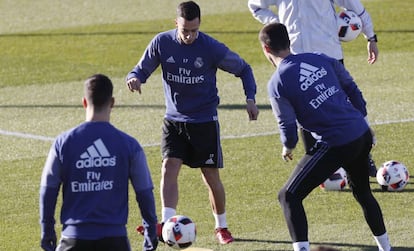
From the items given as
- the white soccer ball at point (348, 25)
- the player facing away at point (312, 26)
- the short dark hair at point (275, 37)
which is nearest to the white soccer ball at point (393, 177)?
the player facing away at point (312, 26)

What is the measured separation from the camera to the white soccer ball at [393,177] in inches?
483

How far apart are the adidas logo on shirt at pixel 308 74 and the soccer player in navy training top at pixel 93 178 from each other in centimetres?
213

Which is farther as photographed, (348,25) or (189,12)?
(348,25)

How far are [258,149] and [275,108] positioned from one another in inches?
195

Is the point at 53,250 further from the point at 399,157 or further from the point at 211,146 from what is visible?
the point at 399,157

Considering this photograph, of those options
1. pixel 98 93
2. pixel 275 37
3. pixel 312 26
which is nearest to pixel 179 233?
pixel 275 37

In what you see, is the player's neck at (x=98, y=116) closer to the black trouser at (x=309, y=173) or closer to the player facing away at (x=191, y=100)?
the black trouser at (x=309, y=173)

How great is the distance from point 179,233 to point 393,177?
3.17 meters

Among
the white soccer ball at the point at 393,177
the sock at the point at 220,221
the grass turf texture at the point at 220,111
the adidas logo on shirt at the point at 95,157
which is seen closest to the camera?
the adidas logo on shirt at the point at 95,157

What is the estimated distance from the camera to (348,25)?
1356 cm

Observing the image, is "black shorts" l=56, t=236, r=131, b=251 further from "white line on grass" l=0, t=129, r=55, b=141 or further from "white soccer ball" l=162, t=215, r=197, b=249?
"white line on grass" l=0, t=129, r=55, b=141

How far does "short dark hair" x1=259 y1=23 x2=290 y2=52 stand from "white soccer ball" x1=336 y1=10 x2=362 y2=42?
3.93 meters

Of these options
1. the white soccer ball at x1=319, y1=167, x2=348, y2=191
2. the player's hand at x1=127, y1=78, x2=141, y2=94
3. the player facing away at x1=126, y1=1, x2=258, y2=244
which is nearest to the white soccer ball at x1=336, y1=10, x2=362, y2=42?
the white soccer ball at x1=319, y1=167, x2=348, y2=191

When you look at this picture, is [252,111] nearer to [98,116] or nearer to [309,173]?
[309,173]
